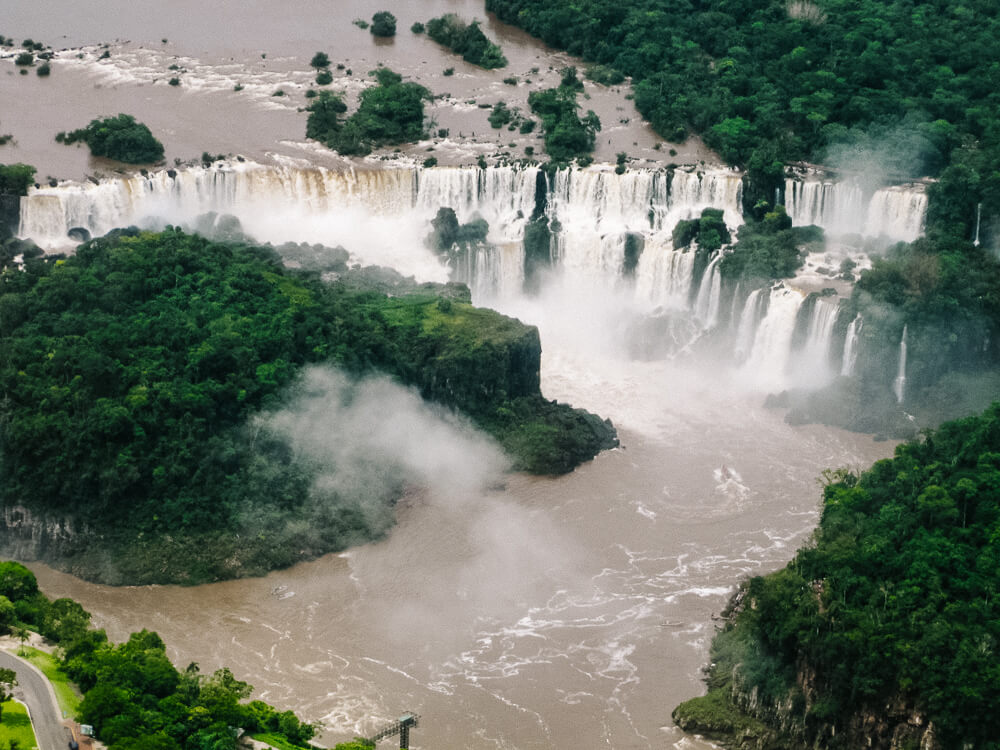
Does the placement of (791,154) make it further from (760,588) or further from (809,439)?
(760,588)

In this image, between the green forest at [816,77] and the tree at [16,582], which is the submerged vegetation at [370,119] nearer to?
the green forest at [816,77]

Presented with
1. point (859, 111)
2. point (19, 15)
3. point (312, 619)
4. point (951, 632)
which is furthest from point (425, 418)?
point (19, 15)

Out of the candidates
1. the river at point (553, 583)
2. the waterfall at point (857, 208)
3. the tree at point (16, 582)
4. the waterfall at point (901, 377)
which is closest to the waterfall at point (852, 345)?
the waterfall at point (901, 377)

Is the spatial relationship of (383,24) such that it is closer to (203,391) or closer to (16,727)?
(203,391)

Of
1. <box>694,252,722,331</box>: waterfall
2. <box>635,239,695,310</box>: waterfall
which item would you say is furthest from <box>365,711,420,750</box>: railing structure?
<box>635,239,695,310</box>: waterfall

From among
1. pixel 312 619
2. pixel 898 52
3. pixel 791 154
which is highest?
pixel 898 52
